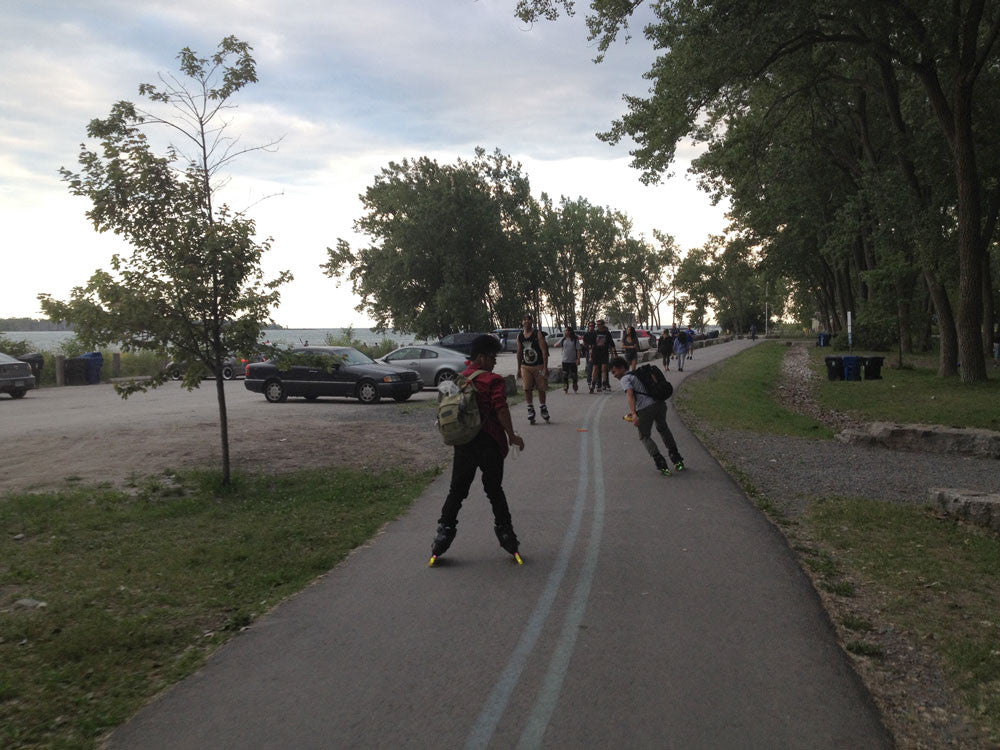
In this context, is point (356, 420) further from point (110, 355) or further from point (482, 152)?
point (482, 152)

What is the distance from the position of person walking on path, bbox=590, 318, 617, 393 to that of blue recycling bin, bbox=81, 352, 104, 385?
2147 centimetres

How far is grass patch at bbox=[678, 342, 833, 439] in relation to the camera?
51.3 ft

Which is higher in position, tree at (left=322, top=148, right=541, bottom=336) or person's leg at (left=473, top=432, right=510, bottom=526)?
tree at (left=322, top=148, right=541, bottom=336)

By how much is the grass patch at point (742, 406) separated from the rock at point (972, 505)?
6.68 metres

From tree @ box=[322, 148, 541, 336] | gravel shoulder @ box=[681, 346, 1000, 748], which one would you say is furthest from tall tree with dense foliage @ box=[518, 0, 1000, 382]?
tree @ box=[322, 148, 541, 336]

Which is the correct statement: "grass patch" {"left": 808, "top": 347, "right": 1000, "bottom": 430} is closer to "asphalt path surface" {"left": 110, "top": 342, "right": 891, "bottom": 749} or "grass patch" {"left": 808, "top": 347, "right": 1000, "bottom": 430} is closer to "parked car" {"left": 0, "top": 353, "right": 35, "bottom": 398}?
"asphalt path surface" {"left": 110, "top": 342, "right": 891, "bottom": 749}

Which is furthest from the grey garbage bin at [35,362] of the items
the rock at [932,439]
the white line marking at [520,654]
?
the white line marking at [520,654]

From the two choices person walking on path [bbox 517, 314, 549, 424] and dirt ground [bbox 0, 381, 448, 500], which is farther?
person walking on path [bbox 517, 314, 549, 424]

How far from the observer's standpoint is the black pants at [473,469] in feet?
20.1

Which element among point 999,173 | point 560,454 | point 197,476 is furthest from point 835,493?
point 999,173

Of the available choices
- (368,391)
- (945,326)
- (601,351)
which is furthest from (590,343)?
(945,326)

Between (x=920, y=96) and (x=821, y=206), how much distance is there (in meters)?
7.37

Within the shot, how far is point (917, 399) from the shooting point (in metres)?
19.9

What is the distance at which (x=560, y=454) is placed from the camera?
37.4 ft
